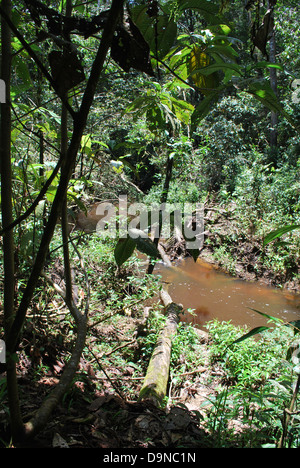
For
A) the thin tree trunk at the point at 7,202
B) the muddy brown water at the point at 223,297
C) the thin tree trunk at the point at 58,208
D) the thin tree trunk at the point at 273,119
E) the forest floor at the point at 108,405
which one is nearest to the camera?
the thin tree trunk at the point at 58,208

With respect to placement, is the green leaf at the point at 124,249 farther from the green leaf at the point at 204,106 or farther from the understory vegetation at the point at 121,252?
the green leaf at the point at 204,106

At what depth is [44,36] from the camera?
24.3 inches

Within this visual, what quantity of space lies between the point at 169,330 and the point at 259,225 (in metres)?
4.46

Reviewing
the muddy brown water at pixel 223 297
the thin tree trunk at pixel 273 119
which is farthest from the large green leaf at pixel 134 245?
the thin tree trunk at pixel 273 119

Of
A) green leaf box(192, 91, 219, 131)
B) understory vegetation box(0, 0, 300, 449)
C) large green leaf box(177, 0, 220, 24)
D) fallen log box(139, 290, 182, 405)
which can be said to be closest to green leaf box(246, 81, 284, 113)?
understory vegetation box(0, 0, 300, 449)

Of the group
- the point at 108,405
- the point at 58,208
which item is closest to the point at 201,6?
the point at 58,208

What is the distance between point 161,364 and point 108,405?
4.29ft

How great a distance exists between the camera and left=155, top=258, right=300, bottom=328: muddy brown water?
493 centimetres

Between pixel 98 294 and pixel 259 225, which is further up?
pixel 259 225

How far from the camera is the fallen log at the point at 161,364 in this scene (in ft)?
7.83

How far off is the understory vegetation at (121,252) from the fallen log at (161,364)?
110 mm

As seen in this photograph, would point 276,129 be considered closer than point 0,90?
No
